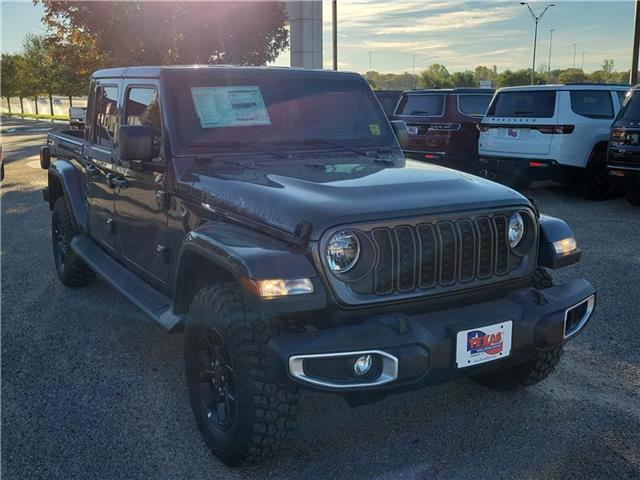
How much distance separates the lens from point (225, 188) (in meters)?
3.33

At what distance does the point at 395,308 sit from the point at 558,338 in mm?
830

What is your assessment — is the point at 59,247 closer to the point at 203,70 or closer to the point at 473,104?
the point at 203,70

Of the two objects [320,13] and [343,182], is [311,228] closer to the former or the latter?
[343,182]

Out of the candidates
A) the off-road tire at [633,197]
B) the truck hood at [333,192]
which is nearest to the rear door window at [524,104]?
the off-road tire at [633,197]

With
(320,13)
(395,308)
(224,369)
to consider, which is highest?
(320,13)

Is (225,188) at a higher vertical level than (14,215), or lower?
higher

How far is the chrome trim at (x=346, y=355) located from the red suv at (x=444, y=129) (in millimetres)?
9268

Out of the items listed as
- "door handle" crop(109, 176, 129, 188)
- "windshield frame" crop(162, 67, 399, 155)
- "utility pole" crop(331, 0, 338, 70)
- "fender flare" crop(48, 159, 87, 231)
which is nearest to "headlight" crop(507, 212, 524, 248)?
"windshield frame" crop(162, 67, 399, 155)

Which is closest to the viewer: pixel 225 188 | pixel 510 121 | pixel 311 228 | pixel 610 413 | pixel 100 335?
pixel 311 228

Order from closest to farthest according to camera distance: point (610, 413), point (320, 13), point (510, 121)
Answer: point (610, 413) < point (510, 121) < point (320, 13)

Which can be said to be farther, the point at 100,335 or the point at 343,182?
the point at 100,335

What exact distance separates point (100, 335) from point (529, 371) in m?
3.09

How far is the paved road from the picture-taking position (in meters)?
3.09

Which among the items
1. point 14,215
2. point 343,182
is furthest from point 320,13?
point 343,182
